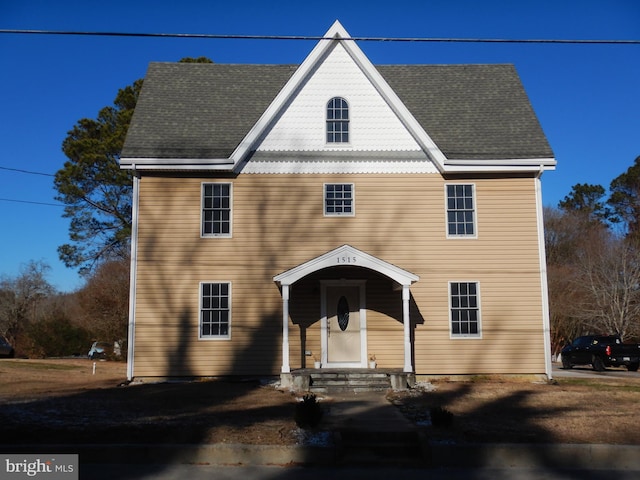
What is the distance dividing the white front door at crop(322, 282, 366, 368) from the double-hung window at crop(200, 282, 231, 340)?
270 cm

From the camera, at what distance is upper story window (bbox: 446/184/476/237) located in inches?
683

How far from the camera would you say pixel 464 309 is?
17.0 metres

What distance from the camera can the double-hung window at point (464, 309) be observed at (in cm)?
1692

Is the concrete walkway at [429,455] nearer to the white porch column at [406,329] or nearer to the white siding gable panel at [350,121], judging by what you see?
the white porch column at [406,329]

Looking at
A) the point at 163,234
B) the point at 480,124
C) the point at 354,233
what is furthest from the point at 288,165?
the point at 480,124

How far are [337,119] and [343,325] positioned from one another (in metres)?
5.90

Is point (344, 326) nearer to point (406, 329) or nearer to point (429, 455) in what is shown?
point (406, 329)

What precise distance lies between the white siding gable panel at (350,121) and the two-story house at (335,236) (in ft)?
0.13

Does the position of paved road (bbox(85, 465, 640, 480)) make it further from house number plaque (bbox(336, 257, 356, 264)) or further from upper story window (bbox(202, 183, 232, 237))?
upper story window (bbox(202, 183, 232, 237))

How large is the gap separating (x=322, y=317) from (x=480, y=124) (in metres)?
7.57

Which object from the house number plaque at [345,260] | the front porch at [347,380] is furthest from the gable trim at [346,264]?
the front porch at [347,380]

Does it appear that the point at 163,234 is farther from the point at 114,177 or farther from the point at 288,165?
the point at 114,177

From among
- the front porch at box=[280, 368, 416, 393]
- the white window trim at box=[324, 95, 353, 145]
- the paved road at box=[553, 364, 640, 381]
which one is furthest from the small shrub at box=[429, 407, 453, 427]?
the paved road at box=[553, 364, 640, 381]

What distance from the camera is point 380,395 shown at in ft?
46.8
